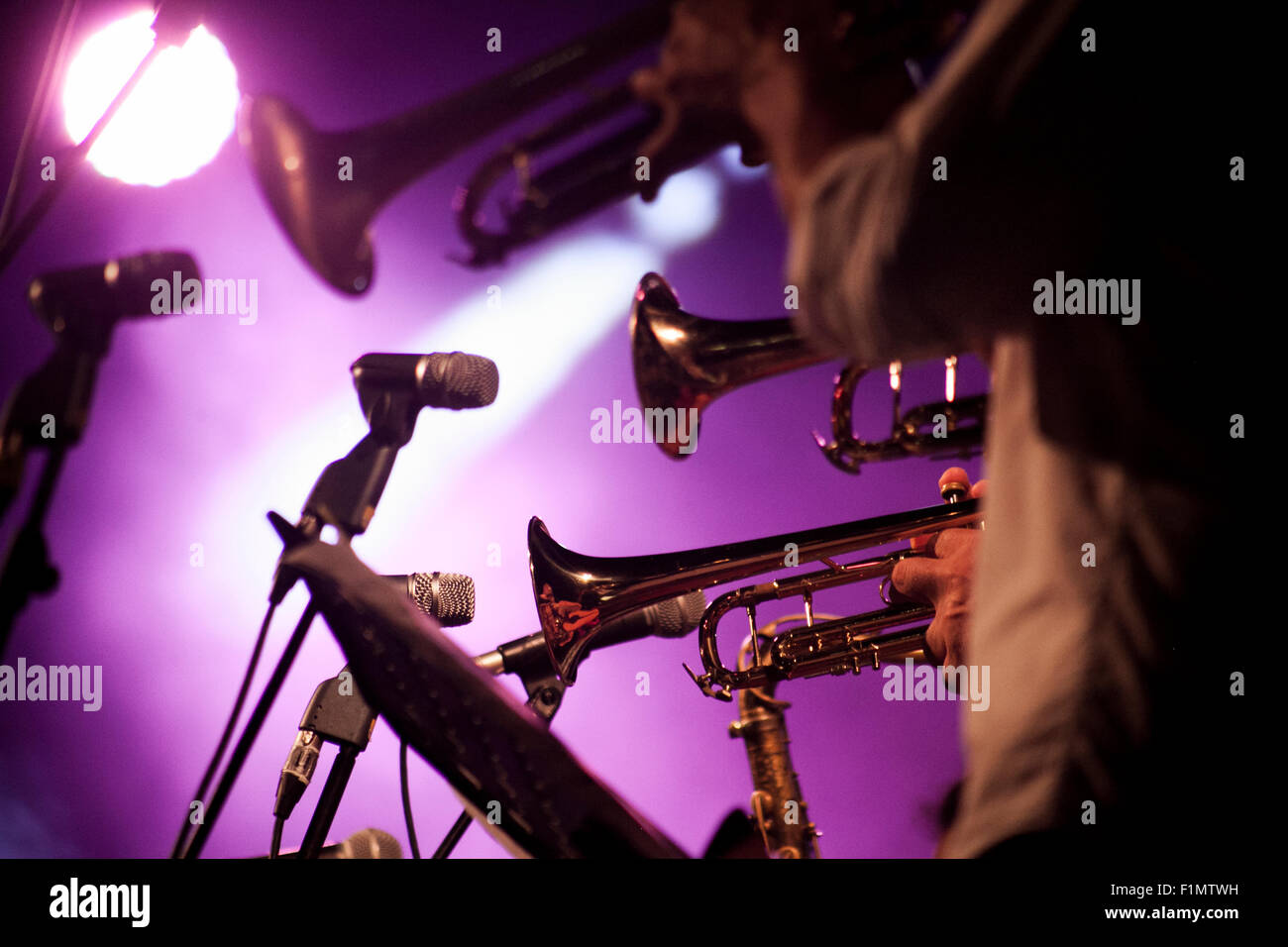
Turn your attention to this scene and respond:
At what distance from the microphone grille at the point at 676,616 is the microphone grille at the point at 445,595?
46 centimetres

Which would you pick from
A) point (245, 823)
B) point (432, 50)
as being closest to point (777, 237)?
point (432, 50)

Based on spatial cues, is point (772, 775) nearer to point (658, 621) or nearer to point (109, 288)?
point (658, 621)

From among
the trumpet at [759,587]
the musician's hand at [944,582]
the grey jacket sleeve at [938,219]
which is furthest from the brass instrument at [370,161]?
the musician's hand at [944,582]

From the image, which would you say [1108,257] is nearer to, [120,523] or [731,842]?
[731,842]

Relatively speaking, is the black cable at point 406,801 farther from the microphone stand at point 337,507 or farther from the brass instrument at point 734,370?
the brass instrument at point 734,370

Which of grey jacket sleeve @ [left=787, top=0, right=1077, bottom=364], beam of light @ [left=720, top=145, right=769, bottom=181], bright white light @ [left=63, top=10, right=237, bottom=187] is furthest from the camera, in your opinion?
beam of light @ [left=720, top=145, right=769, bottom=181]

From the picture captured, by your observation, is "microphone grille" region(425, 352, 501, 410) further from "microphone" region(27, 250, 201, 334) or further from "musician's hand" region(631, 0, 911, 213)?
"musician's hand" region(631, 0, 911, 213)

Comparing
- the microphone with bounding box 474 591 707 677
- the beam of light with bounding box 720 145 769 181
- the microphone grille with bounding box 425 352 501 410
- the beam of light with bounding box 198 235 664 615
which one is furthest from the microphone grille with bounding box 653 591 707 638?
the beam of light with bounding box 720 145 769 181

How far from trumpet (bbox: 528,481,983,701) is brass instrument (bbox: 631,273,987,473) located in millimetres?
184

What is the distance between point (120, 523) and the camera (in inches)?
121

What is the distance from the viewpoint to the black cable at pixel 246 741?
1107 millimetres

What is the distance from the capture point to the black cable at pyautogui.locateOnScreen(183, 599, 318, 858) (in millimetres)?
1107
